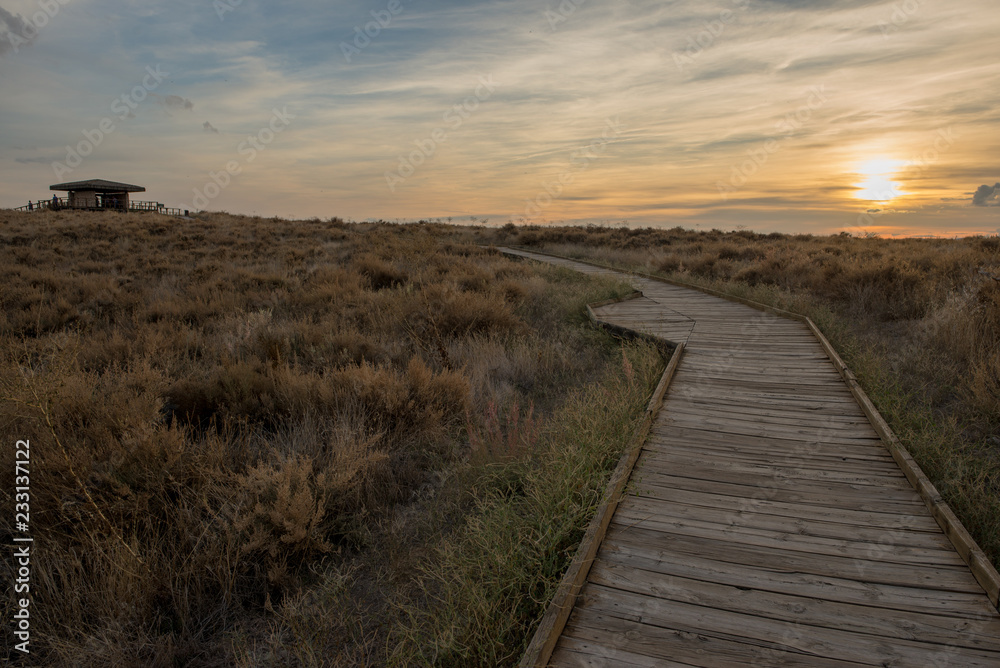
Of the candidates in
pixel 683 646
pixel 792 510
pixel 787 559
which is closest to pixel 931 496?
pixel 792 510

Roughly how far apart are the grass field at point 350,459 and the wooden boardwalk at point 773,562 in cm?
32

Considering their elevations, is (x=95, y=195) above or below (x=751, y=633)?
above

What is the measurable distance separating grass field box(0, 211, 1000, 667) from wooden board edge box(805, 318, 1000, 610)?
0.15 metres

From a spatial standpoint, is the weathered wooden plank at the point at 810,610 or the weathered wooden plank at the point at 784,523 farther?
the weathered wooden plank at the point at 784,523

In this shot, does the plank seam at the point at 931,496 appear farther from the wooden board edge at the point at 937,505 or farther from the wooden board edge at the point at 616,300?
the wooden board edge at the point at 616,300

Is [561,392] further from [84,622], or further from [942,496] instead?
[84,622]

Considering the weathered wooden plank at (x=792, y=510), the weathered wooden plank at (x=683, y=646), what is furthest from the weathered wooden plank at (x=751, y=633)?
the weathered wooden plank at (x=792, y=510)

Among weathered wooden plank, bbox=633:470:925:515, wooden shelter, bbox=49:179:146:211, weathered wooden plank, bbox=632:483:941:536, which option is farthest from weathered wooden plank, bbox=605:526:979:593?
wooden shelter, bbox=49:179:146:211

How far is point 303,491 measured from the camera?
328cm

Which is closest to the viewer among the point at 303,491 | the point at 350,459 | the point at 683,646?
the point at 683,646

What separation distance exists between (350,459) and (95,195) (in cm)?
5590

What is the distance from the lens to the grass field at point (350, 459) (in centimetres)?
270

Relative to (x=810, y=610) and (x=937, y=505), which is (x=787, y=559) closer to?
(x=810, y=610)

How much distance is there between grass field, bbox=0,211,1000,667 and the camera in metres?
2.70
